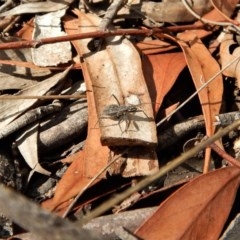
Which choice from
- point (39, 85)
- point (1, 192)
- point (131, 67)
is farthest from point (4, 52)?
point (1, 192)

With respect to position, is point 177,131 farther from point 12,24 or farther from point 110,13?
point 12,24

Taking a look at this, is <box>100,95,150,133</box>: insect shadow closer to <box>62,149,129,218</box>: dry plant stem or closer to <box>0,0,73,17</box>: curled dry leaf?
<box>62,149,129,218</box>: dry plant stem

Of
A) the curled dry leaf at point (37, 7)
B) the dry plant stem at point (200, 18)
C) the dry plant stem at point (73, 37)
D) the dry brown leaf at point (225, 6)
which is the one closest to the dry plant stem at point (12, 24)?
the curled dry leaf at point (37, 7)

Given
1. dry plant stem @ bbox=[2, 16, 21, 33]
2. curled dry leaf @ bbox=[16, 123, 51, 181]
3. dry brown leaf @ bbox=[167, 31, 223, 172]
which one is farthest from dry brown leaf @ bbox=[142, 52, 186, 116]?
dry plant stem @ bbox=[2, 16, 21, 33]

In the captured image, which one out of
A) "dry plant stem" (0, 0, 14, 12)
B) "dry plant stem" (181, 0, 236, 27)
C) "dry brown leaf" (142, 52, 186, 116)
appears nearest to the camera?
"dry brown leaf" (142, 52, 186, 116)

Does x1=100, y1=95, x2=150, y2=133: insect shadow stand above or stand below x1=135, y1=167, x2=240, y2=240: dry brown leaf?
above

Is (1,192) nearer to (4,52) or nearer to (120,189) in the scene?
(120,189)

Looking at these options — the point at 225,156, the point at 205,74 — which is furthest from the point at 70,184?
the point at 205,74

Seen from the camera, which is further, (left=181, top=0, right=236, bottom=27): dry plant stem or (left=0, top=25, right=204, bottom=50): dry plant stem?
(left=181, top=0, right=236, bottom=27): dry plant stem
